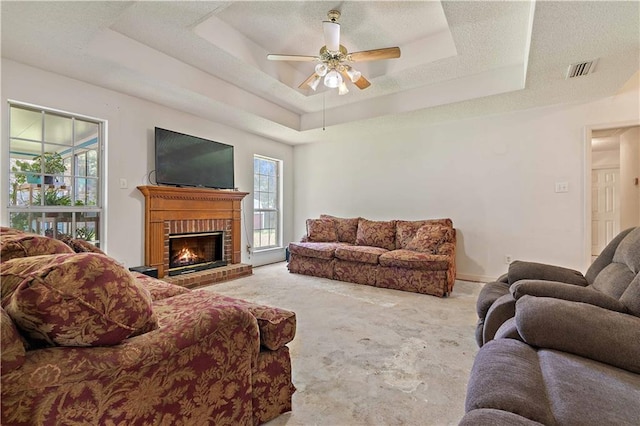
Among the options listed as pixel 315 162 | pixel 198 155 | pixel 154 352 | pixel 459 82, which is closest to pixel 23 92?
pixel 198 155

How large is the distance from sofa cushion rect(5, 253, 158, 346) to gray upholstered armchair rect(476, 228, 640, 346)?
5.26ft

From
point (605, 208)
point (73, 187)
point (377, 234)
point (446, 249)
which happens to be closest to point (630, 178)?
point (605, 208)

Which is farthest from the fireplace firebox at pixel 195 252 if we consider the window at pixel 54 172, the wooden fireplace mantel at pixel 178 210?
the window at pixel 54 172

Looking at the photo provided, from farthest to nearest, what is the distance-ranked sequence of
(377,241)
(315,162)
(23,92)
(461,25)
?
(315,162) → (377,241) → (23,92) → (461,25)

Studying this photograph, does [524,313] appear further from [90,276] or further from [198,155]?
[198,155]

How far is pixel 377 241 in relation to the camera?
4.50 meters

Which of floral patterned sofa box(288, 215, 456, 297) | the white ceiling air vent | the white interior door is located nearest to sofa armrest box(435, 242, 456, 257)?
floral patterned sofa box(288, 215, 456, 297)

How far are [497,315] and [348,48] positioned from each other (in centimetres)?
302

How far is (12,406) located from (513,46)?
403 cm

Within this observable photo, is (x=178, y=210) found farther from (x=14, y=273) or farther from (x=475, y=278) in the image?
(x=475, y=278)

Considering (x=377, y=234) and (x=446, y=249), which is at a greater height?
(x=377, y=234)

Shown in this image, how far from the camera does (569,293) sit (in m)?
1.49

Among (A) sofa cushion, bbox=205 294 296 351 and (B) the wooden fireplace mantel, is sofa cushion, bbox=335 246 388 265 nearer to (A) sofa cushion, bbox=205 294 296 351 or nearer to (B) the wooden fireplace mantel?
(B) the wooden fireplace mantel

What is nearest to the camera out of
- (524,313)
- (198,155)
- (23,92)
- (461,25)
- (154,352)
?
(154,352)
